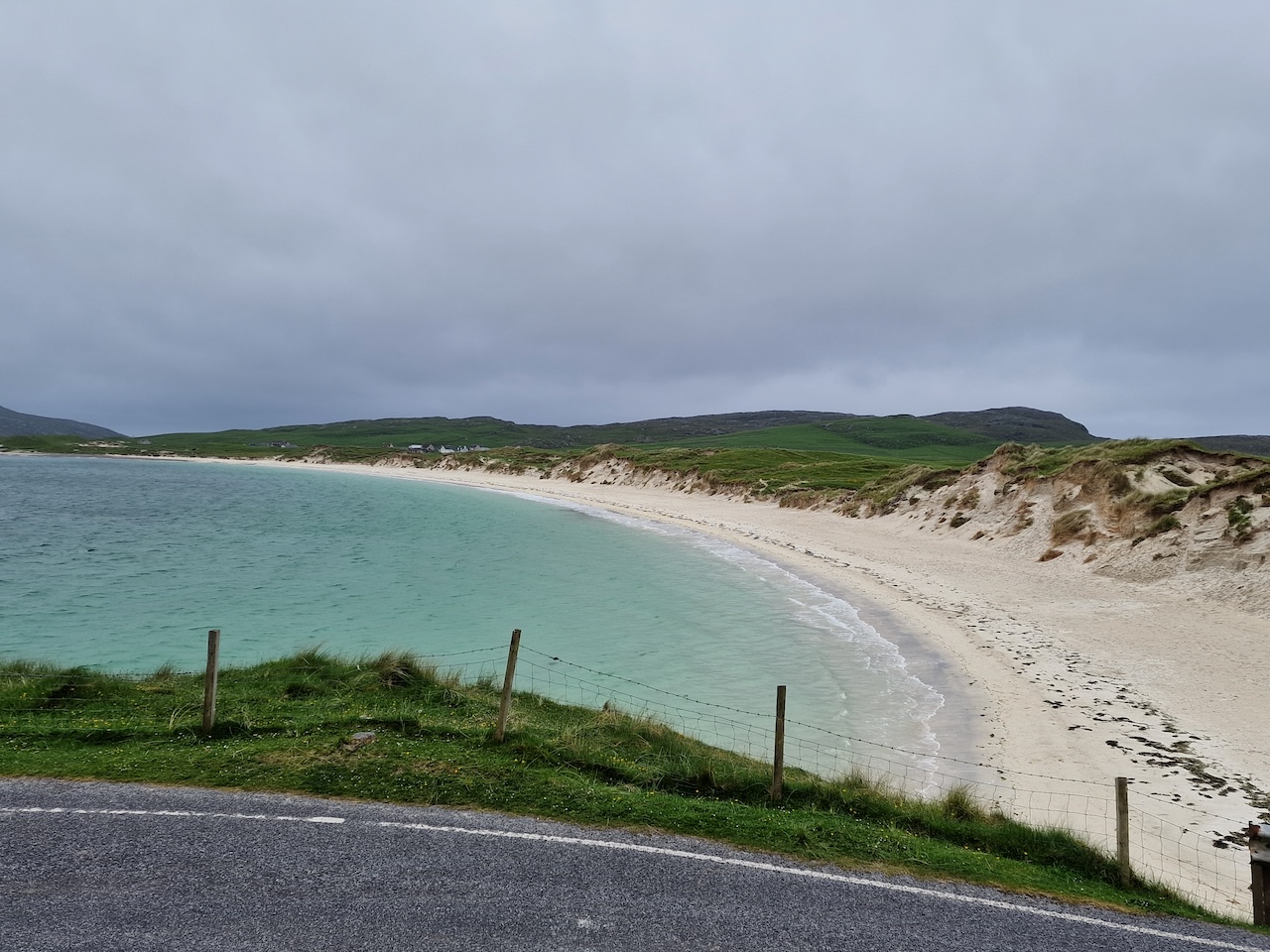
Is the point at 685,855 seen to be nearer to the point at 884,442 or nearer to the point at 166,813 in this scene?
the point at 166,813

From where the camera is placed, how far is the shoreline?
1027cm

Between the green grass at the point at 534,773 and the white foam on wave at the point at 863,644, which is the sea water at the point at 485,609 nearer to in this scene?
the white foam on wave at the point at 863,644

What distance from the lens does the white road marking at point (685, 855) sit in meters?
7.00

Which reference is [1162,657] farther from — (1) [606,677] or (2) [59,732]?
(2) [59,732]

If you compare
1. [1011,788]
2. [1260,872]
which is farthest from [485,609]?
[1260,872]

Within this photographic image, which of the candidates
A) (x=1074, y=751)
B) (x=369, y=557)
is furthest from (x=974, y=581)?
(x=369, y=557)

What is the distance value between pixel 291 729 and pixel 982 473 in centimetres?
4567

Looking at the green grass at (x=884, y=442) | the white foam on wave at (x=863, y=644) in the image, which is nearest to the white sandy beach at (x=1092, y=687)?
the white foam on wave at (x=863, y=644)

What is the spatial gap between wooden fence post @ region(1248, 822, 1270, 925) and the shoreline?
0.63m

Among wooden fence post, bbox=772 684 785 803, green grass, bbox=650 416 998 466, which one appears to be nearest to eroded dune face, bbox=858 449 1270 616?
wooden fence post, bbox=772 684 785 803

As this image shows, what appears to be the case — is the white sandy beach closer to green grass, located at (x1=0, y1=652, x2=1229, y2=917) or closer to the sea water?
the sea water

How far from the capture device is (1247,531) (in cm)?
2452

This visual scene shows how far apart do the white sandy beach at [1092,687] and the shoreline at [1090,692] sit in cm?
4

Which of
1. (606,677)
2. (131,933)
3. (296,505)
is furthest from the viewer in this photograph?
(296,505)
